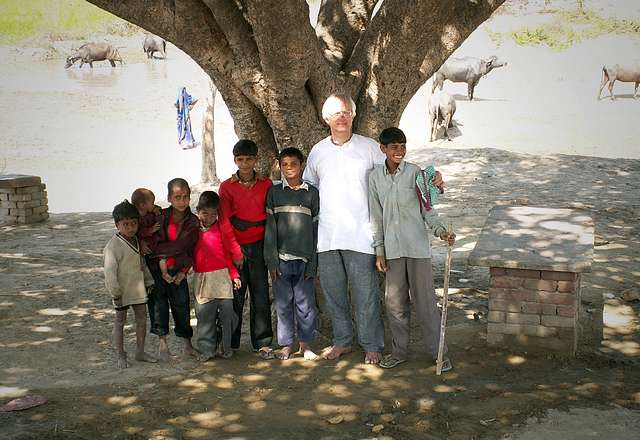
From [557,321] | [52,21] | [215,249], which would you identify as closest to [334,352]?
[215,249]

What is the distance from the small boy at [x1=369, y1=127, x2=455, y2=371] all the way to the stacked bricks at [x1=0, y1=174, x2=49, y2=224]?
815cm

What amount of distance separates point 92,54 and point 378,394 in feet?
80.1

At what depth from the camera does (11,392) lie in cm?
532

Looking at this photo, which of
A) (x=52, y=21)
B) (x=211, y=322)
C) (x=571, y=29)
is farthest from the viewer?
(x=52, y=21)

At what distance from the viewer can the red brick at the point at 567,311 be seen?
222 inches

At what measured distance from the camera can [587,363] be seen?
564 centimetres

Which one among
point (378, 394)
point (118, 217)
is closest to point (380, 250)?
point (378, 394)

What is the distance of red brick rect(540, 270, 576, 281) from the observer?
5.60 metres

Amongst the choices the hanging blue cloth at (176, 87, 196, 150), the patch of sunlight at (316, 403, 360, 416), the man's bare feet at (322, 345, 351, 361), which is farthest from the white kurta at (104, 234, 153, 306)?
the hanging blue cloth at (176, 87, 196, 150)

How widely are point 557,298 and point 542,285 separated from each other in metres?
0.15

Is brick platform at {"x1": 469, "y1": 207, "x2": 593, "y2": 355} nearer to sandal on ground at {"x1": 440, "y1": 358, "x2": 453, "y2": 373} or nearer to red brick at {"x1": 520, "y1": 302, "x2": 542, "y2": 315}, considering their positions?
red brick at {"x1": 520, "y1": 302, "x2": 542, "y2": 315}

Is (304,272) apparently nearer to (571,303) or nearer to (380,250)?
(380,250)

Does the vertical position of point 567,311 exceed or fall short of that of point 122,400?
it exceeds it

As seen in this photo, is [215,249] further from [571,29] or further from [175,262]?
[571,29]
